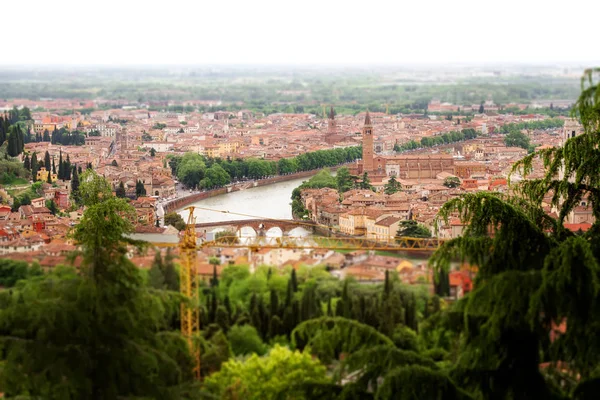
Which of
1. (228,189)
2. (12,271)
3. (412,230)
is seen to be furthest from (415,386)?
(228,189)

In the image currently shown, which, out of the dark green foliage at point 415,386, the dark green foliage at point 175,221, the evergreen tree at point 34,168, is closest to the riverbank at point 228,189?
the dark green foliage at point 175,221

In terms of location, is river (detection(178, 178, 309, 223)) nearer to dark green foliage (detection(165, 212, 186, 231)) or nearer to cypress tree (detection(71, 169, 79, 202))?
dark green foliage (detection(165, 212, 186, 231))

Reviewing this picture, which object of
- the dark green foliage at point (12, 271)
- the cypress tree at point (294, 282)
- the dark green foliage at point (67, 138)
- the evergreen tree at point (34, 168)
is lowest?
the dark green foliage at point (67, 138)

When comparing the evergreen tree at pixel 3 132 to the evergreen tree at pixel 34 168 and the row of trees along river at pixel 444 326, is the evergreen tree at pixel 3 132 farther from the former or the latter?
the row of trees along river at pixel 444 326

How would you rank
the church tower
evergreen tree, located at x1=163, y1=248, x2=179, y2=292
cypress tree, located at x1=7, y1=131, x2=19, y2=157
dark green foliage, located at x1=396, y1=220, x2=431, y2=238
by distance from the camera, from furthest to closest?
the church tower, cypress tree, located at x1=7, y1=131, x2=19, y2=157, dark green foliage, located at x1=396, y1=220, x2=431, y2=238, evergreen tree, located at x1=163, y1=248, x2=179, y2=292

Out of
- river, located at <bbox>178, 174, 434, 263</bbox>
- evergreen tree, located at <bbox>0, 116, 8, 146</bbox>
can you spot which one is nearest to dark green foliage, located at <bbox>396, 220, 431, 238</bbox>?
river, located at <bbox>178, 174, 434, 263</bbox>

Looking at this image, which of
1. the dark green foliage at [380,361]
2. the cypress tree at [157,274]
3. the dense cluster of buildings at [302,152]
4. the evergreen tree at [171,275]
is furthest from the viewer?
the dense cluster of buildings at [302,152]

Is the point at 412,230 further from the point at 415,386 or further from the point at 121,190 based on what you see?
the point at 415,386
